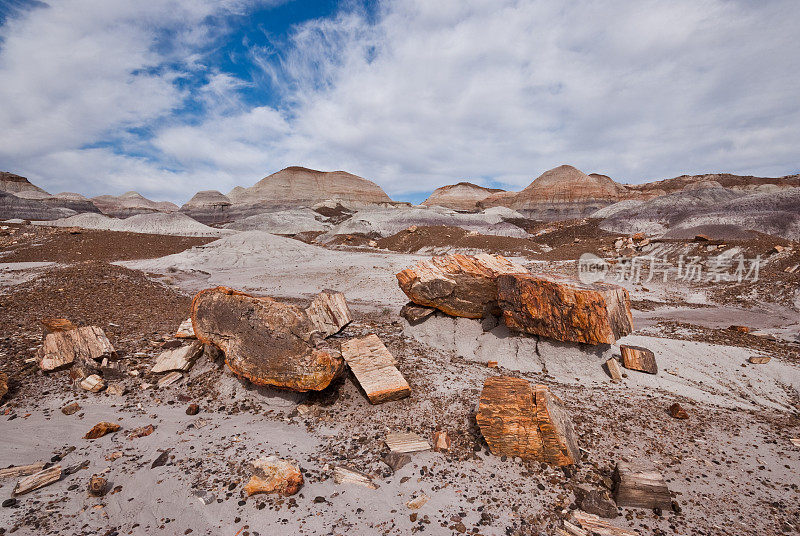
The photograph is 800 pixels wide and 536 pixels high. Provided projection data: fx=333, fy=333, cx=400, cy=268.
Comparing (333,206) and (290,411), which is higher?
(333,206)

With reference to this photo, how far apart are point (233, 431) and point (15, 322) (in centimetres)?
685

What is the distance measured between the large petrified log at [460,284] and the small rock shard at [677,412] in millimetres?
2945

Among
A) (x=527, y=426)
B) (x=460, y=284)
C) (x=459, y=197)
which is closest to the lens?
(x=527, y=426)

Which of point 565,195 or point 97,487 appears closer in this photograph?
point 97,487

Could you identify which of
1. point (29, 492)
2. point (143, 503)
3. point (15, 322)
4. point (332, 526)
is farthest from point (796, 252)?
point (15, 322)

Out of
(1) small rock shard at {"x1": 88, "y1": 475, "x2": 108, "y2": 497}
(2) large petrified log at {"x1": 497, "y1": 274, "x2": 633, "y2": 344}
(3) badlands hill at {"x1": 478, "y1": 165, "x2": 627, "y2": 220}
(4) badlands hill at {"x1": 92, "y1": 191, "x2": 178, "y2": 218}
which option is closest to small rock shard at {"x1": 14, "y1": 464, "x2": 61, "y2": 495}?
(1) small rock shard at {"x1": 88, "y1": 475, "x2": 108, "y2": 497}

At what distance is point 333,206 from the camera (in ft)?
217

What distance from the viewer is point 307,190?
250 ft

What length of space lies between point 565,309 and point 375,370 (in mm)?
3137

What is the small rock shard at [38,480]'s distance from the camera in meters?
2.83

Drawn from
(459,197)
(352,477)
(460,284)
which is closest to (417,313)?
(460,284)

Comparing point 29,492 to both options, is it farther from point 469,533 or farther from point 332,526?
point 469,533

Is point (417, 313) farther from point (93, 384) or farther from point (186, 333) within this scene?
point (93, 384)

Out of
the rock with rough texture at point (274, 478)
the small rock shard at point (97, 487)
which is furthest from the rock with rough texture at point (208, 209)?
the rock with rough texture at point (274, 478)
